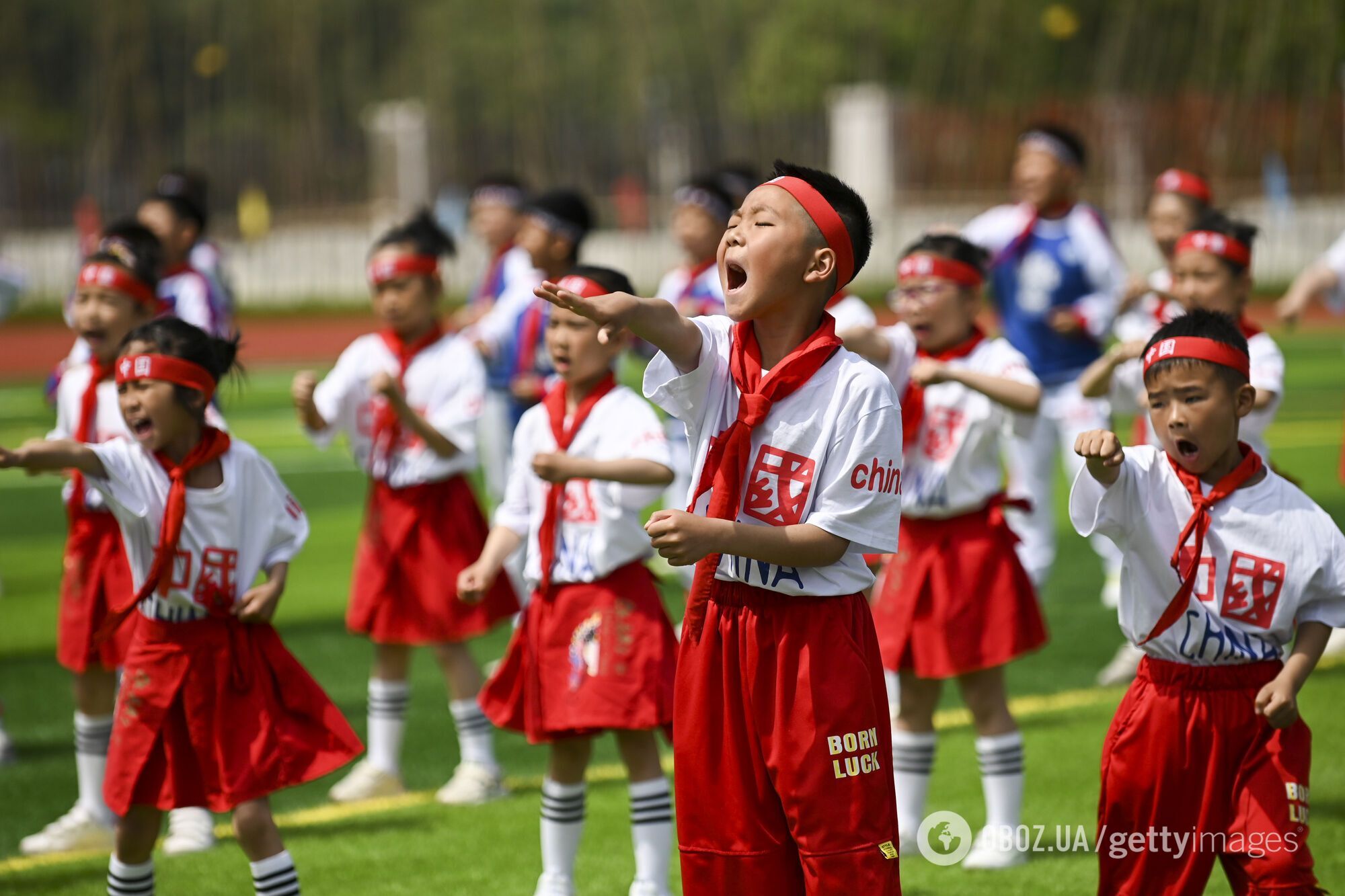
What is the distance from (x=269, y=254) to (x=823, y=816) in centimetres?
3069

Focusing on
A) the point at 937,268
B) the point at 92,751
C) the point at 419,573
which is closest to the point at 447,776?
the point at 419,573

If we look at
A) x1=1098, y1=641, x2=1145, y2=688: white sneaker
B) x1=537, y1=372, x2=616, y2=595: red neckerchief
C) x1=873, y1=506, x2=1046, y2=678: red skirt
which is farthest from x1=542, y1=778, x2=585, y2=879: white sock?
x1=1098, y1=641, x2=1145, y2=688: white sneaker

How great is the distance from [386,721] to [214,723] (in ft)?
6.29

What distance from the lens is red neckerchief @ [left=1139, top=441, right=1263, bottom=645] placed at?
380 cm

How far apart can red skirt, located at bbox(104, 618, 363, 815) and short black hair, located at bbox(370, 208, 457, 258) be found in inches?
83.7

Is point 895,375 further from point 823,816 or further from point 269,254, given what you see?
point 269,254

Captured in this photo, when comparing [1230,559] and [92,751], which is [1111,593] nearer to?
[1230,559]

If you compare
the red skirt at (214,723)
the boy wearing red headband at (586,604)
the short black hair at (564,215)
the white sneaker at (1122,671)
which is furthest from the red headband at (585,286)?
the white sneaker at (1122,671)

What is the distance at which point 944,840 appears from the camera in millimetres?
5301

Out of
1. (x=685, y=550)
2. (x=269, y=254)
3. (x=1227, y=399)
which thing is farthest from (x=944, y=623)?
(x=269, y=254)

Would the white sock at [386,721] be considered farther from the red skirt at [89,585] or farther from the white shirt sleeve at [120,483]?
the white shirt sleeve at [120,483]

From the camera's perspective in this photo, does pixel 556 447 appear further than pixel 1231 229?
No

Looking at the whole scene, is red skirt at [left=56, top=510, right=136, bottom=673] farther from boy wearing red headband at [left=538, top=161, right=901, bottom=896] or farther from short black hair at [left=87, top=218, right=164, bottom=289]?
boy wearing red headband at [left=538, top=161, right=901, bottom=896]

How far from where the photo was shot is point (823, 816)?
11.1 feet
